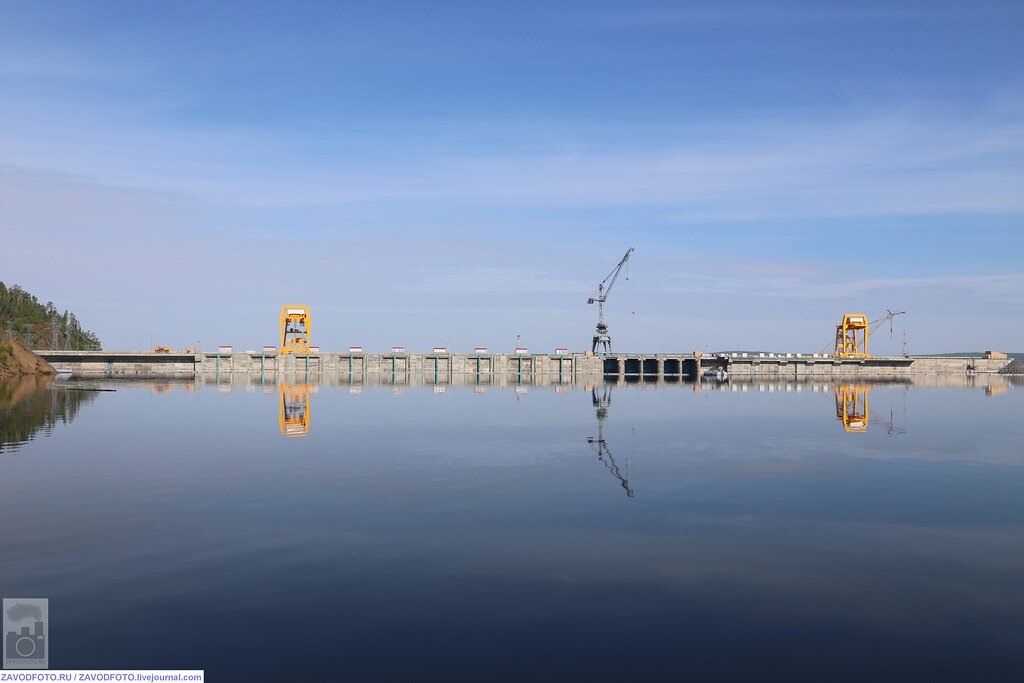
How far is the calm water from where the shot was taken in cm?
1514

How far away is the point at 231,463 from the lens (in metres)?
39.2

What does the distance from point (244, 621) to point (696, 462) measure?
28362 millimetres

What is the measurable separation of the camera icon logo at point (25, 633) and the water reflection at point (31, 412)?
2841 cm

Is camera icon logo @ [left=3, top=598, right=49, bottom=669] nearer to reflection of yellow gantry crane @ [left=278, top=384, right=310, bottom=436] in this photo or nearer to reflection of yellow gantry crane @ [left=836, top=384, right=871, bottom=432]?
reflection of yellow gantry crane @ [left=278, top=384, right=310, bottom=436]

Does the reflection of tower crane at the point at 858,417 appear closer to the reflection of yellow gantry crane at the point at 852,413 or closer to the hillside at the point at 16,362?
the reflection of yellow gantry crane at the point at 852,413

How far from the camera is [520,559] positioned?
2155cm

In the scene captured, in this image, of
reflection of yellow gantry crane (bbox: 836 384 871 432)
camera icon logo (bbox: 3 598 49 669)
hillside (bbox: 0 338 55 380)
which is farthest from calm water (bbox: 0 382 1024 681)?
hillside (bbox: 0 338 55 380)

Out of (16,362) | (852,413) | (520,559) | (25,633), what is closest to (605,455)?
(520,559)

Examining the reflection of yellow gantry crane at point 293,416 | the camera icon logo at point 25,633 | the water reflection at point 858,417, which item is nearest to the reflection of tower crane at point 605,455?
the water reflection at point 858,417

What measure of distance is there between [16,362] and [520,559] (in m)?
146

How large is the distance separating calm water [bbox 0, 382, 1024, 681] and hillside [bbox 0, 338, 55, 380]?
10450 centimetres

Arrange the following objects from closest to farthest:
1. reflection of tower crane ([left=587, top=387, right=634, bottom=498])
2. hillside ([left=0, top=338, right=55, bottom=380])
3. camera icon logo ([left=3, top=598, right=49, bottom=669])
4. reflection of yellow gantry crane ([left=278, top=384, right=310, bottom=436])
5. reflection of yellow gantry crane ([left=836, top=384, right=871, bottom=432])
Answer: camera icon logo ([left=3, top=598, right=49, bottom=669])
reflection of tower crane ([left=587, top=387, right=634, bottom=498])
reflection of yellow gantry crane ([left=278, top=384, right=310, bottom=436])
reflection of yellow gantry crane ([left=836, top=384, right=871, bottom=432])
hillside ([left=0, top=338, right=55, bottom=380])

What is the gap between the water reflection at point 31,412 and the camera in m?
48.7

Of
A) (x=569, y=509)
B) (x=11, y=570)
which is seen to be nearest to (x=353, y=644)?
(x=11, y=570)
